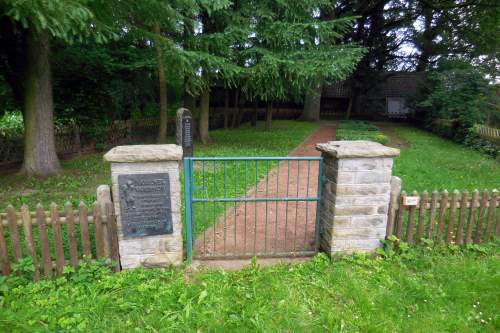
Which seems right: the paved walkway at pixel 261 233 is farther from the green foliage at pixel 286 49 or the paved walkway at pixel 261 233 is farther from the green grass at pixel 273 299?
the green foliage at pixel 286 49

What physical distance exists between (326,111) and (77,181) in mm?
30427

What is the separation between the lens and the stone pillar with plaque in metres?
3.25

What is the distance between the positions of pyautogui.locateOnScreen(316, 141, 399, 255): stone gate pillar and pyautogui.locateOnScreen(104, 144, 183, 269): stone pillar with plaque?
5.91 feet

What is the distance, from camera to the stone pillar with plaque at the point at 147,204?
10.6ft

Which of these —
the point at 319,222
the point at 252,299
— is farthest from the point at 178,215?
the point at 319,222

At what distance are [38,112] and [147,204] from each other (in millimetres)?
5946

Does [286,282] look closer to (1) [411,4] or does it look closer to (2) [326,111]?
(1) [411,4]

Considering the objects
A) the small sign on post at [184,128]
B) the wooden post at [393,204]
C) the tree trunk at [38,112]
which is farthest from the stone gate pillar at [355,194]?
the tree trunk at [38,112]

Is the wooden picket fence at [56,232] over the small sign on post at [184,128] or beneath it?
beneath

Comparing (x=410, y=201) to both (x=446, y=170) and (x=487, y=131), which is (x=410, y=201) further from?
(x=487, y=131)

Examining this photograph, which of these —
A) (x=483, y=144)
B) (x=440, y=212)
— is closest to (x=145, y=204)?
(x=440, y=212)

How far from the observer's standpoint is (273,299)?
307 centimetres

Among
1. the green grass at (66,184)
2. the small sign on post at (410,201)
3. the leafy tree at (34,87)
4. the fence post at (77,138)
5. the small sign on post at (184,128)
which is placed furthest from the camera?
the fence post at (77,138)

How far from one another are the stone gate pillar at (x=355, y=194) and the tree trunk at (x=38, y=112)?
7.03 metres
